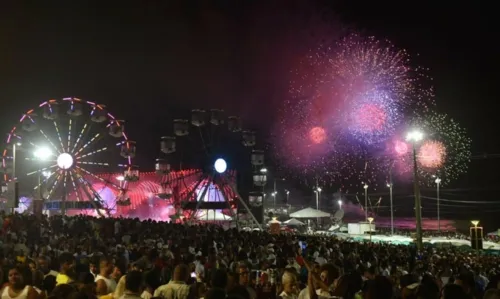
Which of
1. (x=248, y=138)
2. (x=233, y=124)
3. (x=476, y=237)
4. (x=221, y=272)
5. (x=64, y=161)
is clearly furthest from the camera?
(x=64, y=161)

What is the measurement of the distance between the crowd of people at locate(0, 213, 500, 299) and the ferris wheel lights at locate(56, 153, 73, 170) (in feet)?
45.1

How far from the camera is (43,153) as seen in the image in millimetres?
32875

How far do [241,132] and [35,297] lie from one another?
2792 centimetres

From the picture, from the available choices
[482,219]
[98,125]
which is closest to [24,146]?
[98,125]

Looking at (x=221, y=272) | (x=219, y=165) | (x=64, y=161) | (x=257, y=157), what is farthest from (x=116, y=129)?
(x=221, y=272)

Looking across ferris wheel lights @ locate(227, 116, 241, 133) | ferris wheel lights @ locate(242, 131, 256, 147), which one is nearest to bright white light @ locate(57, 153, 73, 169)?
ferris wheel lights @ locate(227, 116, 241, 133)

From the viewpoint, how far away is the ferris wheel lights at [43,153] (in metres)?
32.4

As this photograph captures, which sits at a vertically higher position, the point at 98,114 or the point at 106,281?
the point at 98,114

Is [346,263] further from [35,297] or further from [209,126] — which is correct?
[209,126]

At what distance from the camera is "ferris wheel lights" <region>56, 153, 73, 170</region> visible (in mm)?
34375

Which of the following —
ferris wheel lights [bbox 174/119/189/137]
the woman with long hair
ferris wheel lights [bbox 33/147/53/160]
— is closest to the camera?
the woman with long hair

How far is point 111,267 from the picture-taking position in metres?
7.72

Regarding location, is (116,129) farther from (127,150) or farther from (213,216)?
(213,216)

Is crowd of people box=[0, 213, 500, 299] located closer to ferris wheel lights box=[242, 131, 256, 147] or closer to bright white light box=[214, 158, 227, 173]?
ferris wheel lights box=[242, 131, 256, 147]
